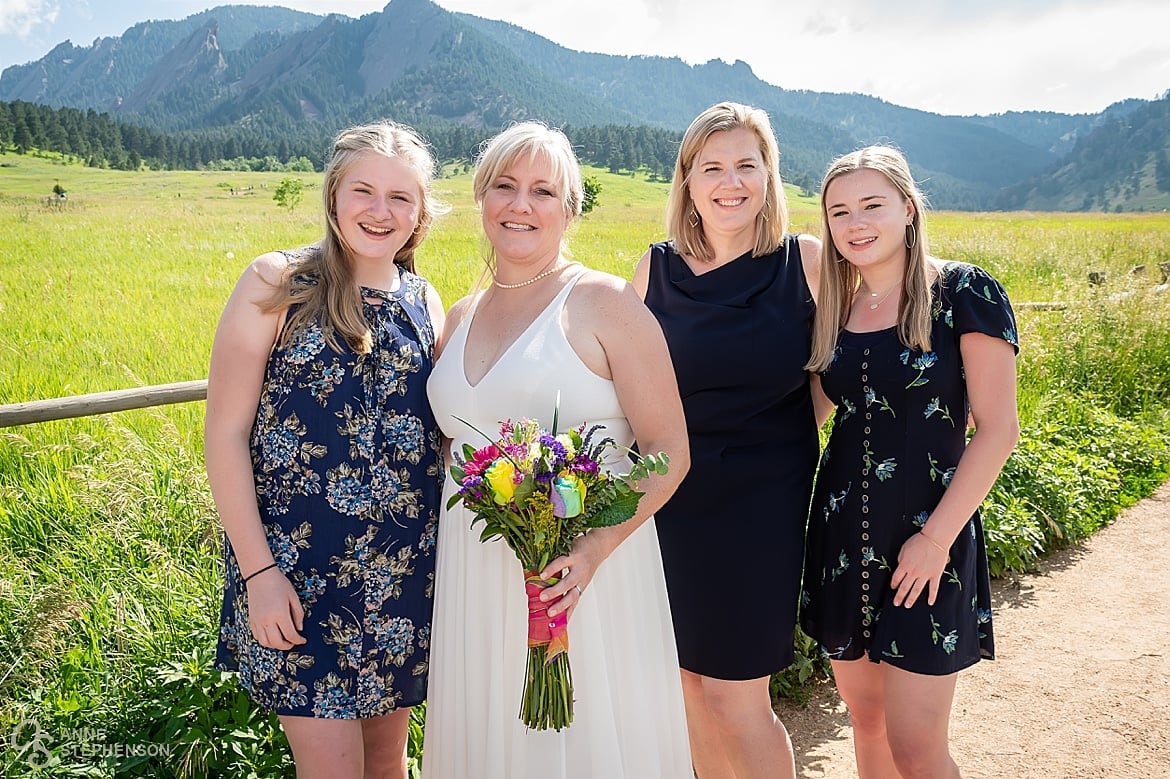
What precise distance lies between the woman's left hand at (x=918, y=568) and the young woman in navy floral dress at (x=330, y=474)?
139cm

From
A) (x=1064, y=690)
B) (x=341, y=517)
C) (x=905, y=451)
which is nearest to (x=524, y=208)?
(x=341, y=517)

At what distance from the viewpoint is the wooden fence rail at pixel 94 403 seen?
417 cm

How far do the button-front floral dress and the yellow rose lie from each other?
1270 mm

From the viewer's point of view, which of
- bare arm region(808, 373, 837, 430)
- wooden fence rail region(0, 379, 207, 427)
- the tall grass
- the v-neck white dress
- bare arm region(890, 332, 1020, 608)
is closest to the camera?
the v-neck white dress

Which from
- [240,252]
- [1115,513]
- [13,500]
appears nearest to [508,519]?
[13,500]

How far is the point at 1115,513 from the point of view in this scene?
21.6 feet

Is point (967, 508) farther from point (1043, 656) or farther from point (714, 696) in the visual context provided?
point (1043, 656)

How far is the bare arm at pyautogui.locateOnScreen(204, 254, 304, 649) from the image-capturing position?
224 cm

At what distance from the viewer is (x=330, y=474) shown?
2277mm

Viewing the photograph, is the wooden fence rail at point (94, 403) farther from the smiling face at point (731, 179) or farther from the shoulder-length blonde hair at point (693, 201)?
the smiling face at point (731, 179)

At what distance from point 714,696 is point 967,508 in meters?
1.05

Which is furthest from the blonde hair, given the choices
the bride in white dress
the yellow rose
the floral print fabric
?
the yellow rose

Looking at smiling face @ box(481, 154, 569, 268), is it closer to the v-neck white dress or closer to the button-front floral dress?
the v-neck white dress

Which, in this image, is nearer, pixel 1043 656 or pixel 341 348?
pixel 341 348
